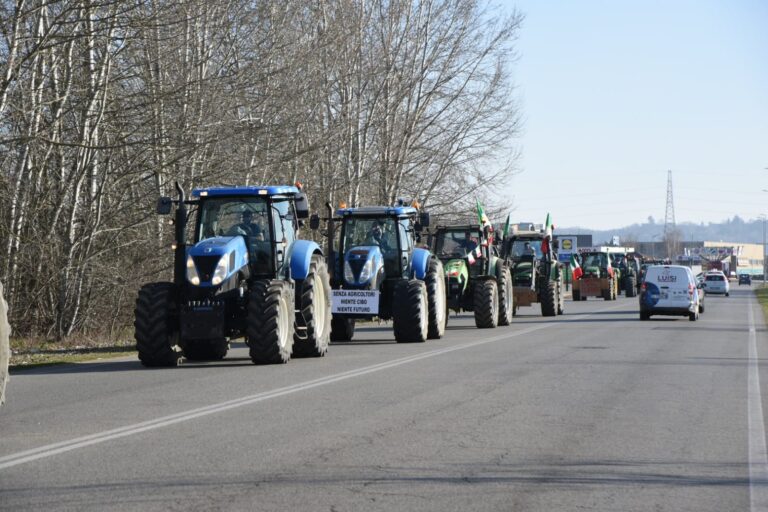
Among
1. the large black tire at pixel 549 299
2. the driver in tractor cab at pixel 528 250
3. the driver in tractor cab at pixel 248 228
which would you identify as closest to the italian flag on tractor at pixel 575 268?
the large black tire at pixel 549 299

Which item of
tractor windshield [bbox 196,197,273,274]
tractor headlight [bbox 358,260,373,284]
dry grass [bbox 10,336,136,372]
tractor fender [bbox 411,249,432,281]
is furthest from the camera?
tractor fender [bbox 411,249,432,281]

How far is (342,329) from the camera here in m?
24.8

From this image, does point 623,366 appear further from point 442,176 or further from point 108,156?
point 442,176

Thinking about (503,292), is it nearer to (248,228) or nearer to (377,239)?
(377,239)

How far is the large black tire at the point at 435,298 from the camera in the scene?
2469 cm

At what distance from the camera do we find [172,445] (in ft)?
31.7

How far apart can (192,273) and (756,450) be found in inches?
374

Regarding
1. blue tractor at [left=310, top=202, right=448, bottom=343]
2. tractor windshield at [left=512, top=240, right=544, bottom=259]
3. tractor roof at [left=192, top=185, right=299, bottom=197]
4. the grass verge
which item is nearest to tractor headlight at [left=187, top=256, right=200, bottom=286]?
tractor roof at [left=192, top=185, right=299, bottom=197]

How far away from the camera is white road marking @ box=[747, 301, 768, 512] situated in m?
7.96

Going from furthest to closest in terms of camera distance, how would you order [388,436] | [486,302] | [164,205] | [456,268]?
1. [456,268]
2. [486,302]
3. [164,205]
4. [388,436]

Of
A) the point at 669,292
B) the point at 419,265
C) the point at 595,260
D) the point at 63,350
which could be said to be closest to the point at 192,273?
the point at 63,350

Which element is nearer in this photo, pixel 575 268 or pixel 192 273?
pixel 192 273

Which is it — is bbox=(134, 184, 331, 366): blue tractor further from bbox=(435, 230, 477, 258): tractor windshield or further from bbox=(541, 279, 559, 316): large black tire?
bbox=(541, 279, 559, 316): large black tire

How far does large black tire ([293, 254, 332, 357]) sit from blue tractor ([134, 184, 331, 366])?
0.6 inches
